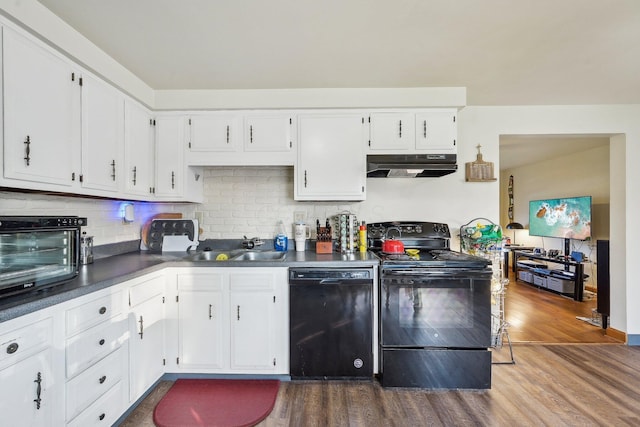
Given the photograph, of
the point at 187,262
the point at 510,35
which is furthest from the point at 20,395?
the point at 510,35

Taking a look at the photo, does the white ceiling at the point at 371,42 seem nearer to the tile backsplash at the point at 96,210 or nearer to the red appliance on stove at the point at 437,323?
the tile backsplash at the point at 96,210

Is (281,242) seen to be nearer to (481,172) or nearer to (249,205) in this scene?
(249,205)

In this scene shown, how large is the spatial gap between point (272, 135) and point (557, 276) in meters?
5.13

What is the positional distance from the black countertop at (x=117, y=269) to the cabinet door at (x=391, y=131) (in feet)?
3.26

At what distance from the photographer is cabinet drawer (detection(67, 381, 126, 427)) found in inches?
54.1

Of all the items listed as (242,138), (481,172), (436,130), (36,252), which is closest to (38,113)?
(36,252)

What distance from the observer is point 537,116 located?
2.77 meters

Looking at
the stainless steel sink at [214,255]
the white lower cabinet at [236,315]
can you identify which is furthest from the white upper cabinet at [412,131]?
the stainless steel sink at [214,255]

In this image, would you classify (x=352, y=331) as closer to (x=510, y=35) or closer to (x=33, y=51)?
(x=510, y=35)

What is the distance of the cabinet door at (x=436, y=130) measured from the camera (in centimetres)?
237

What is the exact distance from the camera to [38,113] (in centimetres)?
145

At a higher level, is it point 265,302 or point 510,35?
point 510,35

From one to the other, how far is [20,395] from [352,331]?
1.76 m

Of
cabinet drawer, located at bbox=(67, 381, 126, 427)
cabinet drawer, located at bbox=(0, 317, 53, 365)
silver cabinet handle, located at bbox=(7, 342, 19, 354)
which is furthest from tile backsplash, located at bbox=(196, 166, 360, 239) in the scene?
silver cabinet handle, located at bbox=(7, 342, 19, 354)
